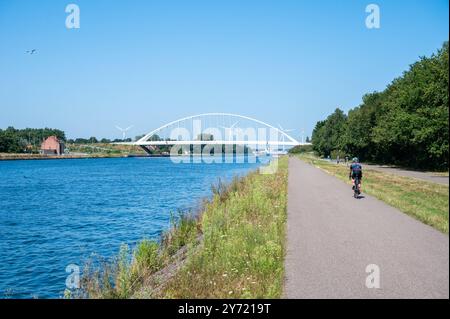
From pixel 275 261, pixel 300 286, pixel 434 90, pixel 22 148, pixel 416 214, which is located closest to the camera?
pixel 300 286

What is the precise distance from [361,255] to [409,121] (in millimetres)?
35105

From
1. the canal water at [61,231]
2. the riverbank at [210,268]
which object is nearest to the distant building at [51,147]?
the canal water at [61,231]

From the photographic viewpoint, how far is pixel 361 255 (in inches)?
334

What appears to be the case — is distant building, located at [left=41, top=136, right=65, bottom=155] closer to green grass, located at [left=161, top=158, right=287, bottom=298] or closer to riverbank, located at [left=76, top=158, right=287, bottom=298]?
riverbank, located at [left=76, top=158, right=287, bottom=298]

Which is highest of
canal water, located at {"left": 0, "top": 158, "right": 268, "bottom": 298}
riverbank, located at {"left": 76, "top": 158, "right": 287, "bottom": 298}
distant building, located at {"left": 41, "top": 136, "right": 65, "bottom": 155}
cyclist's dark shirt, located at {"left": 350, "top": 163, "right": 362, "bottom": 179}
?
distant building, located at {"left": 41, "top": 136, "right": 65, "bottom": 155}

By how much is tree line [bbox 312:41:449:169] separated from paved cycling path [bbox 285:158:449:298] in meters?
2.79

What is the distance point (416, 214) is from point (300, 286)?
8.18 meters

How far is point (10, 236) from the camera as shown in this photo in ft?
58.9

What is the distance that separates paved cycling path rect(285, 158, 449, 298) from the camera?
248 inches

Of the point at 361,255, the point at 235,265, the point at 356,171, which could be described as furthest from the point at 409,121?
the point at 235,265

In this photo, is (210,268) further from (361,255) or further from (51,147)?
(51,147)

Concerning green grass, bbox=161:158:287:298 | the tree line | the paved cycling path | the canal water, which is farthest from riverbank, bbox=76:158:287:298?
the tree line
